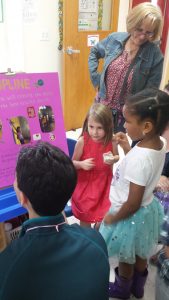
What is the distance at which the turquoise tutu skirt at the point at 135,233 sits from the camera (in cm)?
127

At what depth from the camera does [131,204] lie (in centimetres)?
120

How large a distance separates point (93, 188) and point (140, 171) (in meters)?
0.44

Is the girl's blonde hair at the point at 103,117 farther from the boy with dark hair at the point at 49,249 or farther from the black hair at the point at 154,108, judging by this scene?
the boy with dark hair at the point at 49,249

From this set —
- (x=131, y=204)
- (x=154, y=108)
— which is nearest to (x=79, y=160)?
(x=131, y=204)

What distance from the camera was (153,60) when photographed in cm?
190

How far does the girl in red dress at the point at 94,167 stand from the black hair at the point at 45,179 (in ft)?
2.33

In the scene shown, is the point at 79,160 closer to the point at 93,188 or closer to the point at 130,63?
the point at 93,188

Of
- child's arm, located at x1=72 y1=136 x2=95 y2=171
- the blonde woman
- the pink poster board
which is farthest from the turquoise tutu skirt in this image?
the blonde woman

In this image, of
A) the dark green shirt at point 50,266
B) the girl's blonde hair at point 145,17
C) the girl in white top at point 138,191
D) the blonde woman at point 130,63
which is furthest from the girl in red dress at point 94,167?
the dark green shirt at point 50,266

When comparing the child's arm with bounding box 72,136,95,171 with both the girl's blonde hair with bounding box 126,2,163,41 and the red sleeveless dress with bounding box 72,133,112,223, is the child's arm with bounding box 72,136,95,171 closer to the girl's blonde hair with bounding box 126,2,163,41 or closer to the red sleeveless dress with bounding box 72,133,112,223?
the red sleeveless dress with bounding box 72,133,112,223

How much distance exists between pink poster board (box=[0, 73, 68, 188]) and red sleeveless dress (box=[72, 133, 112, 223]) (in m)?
0.32

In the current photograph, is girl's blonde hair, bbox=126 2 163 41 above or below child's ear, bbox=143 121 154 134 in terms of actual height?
above

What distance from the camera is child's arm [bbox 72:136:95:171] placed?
1465mm

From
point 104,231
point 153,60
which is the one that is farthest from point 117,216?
point 153,60
